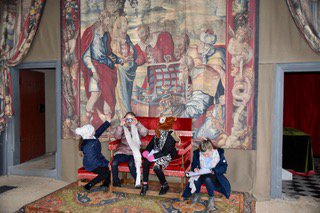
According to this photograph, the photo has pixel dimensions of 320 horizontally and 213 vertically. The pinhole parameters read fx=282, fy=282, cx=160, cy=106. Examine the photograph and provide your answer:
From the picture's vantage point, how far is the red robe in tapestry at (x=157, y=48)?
15.7 feet

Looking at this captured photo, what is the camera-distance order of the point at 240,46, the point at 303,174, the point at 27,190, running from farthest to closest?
1. the point at 303,174
2. the point at 27,190
3. the point at 240,46

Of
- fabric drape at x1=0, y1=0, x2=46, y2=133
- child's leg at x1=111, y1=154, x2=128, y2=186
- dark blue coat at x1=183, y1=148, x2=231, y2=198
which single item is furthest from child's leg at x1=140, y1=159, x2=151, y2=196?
fabric drape at x1=0, y1=0, x2=46, y2=133

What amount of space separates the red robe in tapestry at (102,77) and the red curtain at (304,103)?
18.2 feet

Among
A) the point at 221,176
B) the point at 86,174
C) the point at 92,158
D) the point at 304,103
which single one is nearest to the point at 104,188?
the point at 86,174

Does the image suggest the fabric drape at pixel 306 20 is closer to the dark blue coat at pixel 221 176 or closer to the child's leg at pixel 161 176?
the dark blue coat at pixel 221 176

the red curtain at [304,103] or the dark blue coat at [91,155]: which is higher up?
the red curtain at [304,103]

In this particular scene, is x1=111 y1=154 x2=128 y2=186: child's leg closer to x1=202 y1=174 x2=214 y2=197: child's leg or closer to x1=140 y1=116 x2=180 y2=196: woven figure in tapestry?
x1=140 y1=116 x2=180 y2=196: woven figure in tapestry

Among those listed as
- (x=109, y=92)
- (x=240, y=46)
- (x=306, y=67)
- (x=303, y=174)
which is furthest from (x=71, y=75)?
(x=303, y=174)

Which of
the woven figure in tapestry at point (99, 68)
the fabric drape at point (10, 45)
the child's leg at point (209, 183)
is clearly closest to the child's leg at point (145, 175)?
the child's leg at point (209, 183)

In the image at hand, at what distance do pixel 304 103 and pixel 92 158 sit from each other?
663cm

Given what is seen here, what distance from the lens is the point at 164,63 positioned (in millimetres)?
4797

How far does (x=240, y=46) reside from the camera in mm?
4480

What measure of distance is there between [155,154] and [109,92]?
5.15 feet

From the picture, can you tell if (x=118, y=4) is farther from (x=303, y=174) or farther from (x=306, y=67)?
(x=303, y=174)
